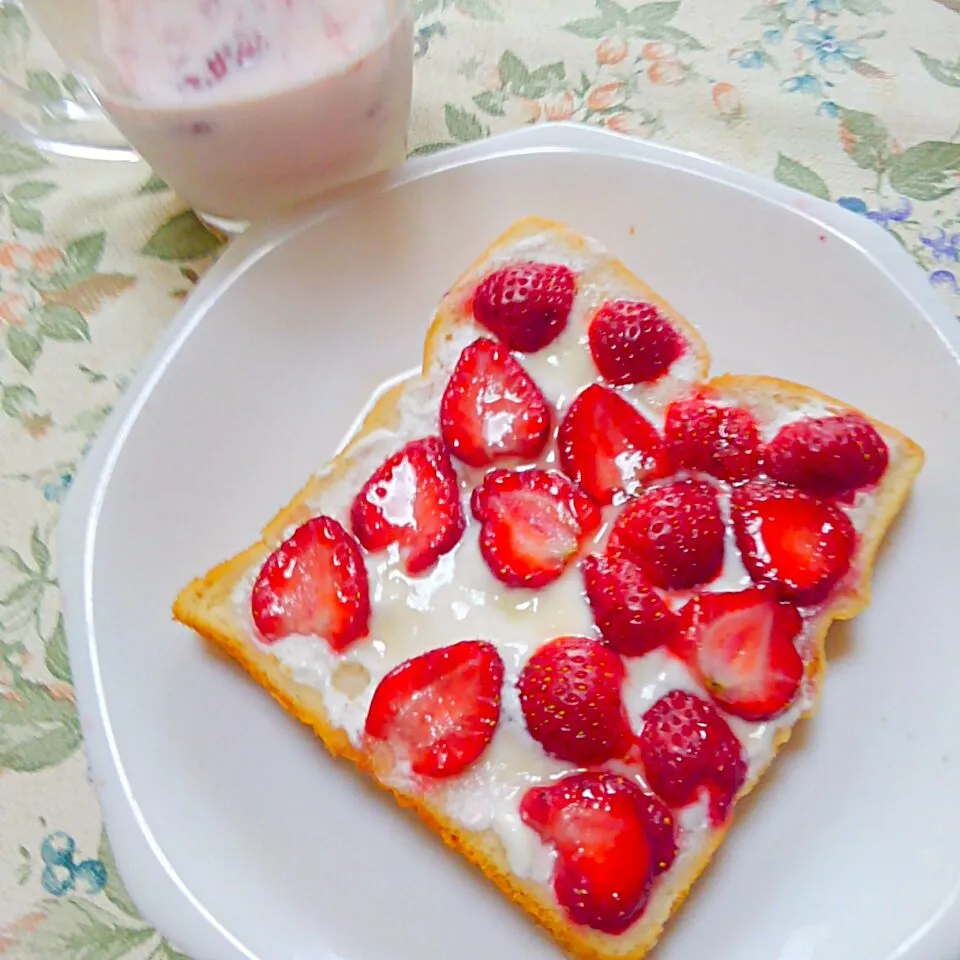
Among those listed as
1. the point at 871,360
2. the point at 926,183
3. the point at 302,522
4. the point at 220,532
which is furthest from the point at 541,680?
the point at 926,183

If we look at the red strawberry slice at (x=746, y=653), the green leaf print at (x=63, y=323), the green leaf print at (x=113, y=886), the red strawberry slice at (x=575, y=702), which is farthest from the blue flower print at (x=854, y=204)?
the green leaf print at (x=113, y=886)

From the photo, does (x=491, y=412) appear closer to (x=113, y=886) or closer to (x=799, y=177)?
(x=799, y=177)

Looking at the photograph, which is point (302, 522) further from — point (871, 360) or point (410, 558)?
point (871, 360)

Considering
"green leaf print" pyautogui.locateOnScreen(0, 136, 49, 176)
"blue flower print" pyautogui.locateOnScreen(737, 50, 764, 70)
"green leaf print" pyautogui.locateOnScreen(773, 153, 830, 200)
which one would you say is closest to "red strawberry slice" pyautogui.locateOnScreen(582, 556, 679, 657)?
"green leaf print" pyautogui.locateOnScreen(773, 153, 830, 200)

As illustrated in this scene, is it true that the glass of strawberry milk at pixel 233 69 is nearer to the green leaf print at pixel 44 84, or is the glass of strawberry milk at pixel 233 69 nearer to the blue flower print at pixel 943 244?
the green leaf print at pixel 44 84

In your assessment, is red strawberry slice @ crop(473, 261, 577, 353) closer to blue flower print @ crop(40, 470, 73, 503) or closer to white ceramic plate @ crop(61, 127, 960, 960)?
white ceramic plate @ crop(61, 127, 960, 960)

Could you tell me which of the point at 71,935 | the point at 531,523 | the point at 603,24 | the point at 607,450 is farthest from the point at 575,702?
the point at 603,24
